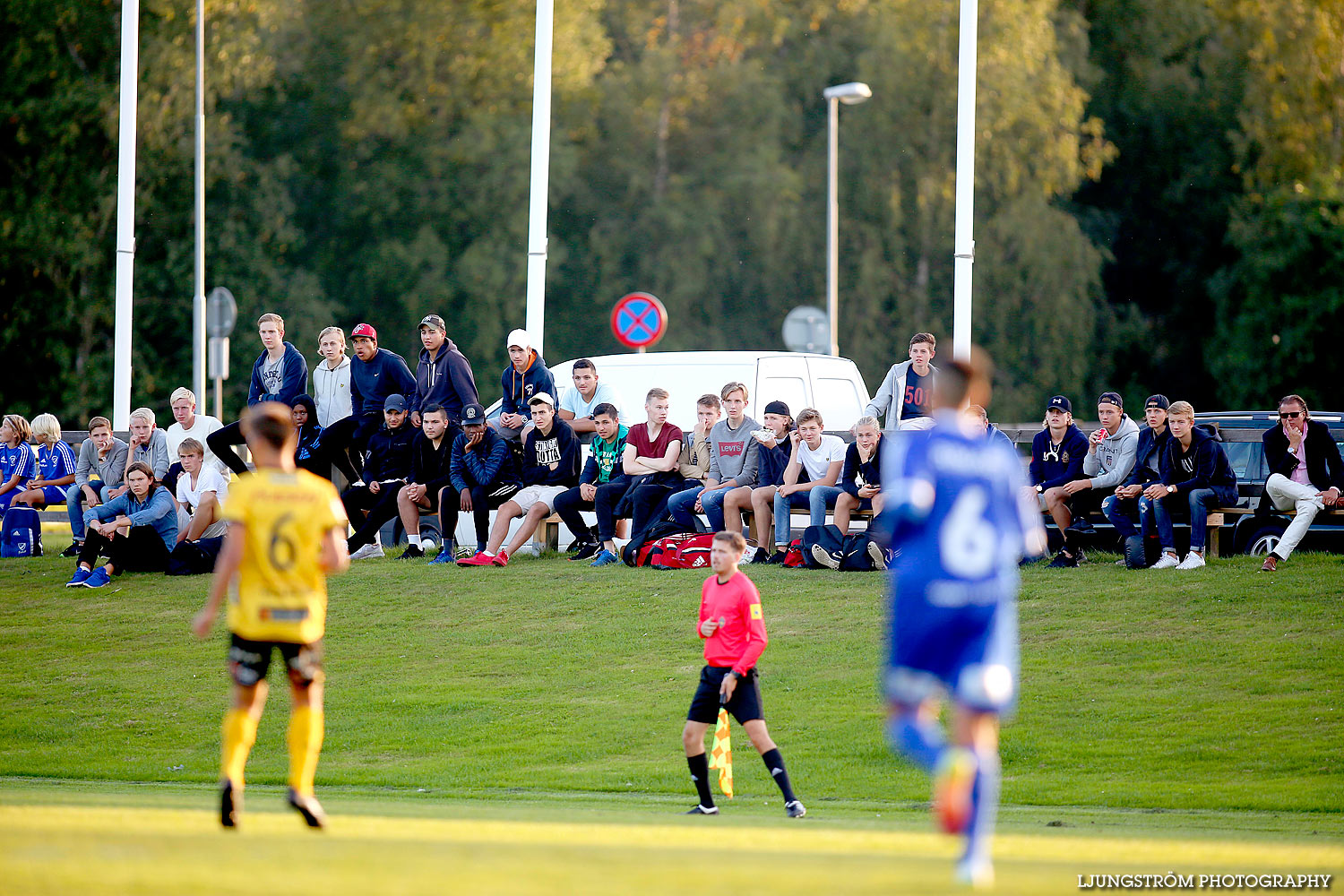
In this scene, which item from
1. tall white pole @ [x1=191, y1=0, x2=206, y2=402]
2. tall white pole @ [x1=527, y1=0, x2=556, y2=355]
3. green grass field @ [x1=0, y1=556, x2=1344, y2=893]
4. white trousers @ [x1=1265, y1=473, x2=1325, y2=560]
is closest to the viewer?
green grass field @ [x1=0, y1=556, x2=1344, y2=893]

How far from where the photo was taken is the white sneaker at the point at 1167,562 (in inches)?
659

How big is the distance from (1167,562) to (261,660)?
11.1 metres

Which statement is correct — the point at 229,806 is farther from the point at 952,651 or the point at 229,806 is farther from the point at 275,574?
the point at 952,651

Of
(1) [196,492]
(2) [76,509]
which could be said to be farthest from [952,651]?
(2) [76,509]

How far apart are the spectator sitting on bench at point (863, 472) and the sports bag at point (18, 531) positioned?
10.9 meters

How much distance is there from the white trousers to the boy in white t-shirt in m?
4.44

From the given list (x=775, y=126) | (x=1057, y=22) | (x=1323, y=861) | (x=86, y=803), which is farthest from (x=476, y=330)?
(x=1323, y=861)

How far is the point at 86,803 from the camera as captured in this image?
972 centimetres

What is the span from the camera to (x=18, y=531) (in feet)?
70.8

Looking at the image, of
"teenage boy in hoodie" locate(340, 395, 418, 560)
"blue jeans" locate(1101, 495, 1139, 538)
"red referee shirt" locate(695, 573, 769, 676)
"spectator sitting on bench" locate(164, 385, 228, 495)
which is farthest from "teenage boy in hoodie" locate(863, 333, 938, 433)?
"spectator sitting on bench" locate(164, 385, 228, 495)

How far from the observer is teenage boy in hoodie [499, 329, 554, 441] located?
61.9ft

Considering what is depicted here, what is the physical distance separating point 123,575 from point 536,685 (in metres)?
6.89

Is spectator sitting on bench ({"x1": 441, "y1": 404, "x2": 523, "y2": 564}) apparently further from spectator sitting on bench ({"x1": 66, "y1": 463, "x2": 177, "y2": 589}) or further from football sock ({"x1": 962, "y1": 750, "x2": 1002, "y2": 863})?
football sock ({"x1": 962, "y1": 750, "x2": 1002, "y2": 863})

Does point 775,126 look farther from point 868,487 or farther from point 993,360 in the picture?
point 868,487
